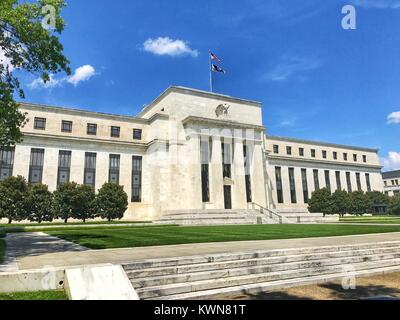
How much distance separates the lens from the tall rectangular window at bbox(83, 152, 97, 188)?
46.3 meters

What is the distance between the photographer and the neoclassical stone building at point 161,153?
1743 inches

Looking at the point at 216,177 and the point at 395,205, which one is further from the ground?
the point at 216,177

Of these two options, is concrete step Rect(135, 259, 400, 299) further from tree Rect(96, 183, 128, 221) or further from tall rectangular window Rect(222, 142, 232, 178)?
tall rectangular window Rect(222, 142, 232, 178)

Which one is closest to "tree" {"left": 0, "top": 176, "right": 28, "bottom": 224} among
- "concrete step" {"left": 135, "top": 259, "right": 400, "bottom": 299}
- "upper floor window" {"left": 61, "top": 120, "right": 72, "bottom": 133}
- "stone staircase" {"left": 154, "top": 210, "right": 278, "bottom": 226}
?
"upper floor window" {"left": 61, "top": 120, "right": 72, "bottom": 133}

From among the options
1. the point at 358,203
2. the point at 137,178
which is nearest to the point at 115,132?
the point at 137,178

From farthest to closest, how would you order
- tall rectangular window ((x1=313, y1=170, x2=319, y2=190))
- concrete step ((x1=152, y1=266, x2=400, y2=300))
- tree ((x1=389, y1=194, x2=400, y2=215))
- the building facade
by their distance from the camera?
the building facade → tall rectangular window ((x1=313, y1=170, x2=319, y2=190)) → tree ((x1=389, y1=194, x2=400, y2=215)) → concrete step ((x1=152, y1=266, x2=400, y2=300))

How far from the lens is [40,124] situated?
44.8 m

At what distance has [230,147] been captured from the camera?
50.6 m

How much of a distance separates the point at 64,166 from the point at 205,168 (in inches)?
830

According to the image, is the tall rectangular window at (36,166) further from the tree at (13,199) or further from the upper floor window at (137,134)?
the upper floor window at (137,134)

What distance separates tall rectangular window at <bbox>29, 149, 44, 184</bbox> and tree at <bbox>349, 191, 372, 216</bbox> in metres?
56.1

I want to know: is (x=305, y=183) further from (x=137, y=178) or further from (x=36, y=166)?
(x=36, y=166)
